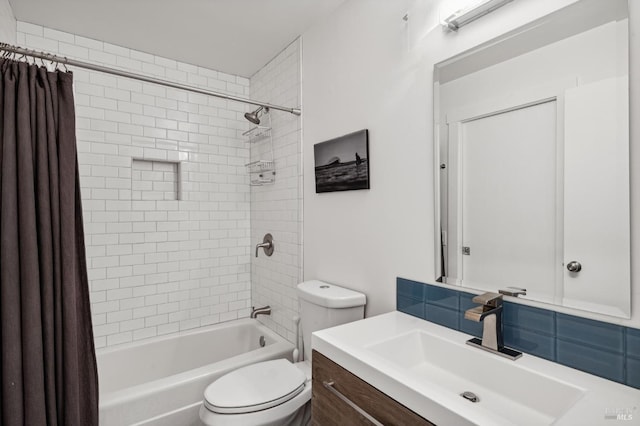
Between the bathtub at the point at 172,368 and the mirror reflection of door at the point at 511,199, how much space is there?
1.52 meters

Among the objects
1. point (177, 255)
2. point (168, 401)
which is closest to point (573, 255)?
point (168, 401)

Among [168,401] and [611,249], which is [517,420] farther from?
[168,401]

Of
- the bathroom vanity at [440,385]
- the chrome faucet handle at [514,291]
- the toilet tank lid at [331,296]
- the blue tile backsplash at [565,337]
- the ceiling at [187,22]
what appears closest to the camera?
the bathroom vanity at [440,385]

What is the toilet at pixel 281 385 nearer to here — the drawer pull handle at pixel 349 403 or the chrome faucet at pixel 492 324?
the drawer pull handle at pixel 349 403

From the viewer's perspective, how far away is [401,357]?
1240 mm

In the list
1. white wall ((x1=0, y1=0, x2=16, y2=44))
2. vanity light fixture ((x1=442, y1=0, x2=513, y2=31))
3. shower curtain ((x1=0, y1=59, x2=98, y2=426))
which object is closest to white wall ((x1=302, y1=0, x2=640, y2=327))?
vanity light fixture ((x1=442, y1=0, x2=513, y2=31))

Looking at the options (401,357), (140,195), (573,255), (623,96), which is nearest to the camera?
(623,96)

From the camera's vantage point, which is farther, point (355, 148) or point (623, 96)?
point (355, 148)

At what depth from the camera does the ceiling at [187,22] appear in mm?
1973

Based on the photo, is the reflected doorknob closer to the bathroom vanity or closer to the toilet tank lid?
the bathroom vanity

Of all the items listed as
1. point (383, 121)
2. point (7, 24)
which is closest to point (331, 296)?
point (383, 121)

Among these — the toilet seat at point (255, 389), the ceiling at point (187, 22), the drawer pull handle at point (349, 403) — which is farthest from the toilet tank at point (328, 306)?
the ceiling at point (187, 22)

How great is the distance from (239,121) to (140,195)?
1037mm

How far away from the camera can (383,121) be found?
1.66 meters
